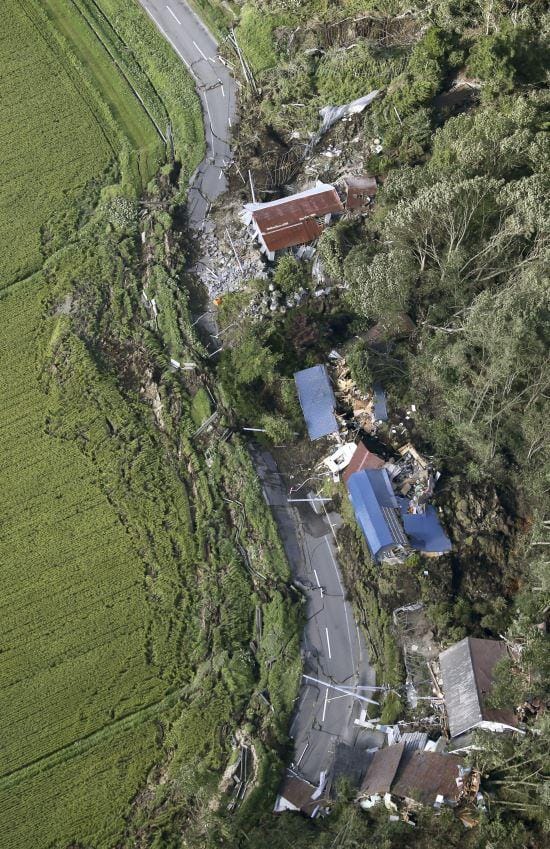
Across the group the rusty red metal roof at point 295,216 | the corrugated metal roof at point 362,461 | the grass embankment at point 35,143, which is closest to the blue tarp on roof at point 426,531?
the corrugated metal roof at point 362,461

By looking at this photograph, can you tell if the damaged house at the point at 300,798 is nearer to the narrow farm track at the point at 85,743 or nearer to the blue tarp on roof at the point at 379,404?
the narrow farm track at the point at 85,743

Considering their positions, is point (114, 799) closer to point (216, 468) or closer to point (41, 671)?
point (41, 671)

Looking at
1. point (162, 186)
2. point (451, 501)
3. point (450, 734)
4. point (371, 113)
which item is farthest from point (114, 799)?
point (371, 113)

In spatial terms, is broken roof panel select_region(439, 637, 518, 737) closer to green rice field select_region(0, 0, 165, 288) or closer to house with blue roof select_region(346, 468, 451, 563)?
house with blue roof select_region(346, 468, 451, 563)

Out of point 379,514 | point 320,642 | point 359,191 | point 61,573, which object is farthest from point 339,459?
point 359,191

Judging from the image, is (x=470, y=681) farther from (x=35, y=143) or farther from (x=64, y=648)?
(x=35, y=143)
